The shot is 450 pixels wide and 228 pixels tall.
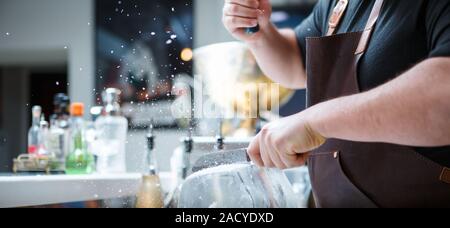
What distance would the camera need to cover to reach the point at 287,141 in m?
0.76

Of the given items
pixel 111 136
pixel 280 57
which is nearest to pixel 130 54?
pixel 111 136

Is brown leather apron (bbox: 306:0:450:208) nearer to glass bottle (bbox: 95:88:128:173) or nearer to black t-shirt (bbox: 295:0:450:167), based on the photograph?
black t-shirt (bbox: 295:0:450:167)

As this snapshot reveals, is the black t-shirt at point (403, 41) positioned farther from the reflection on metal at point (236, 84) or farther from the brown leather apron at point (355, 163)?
the reflection on metal at point (236, 84)

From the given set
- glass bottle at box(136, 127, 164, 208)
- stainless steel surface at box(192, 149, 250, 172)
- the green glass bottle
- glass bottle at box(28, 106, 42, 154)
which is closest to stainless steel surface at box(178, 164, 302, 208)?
stainless steel surface at box(192, 149, 250, 172)

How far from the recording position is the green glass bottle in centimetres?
152

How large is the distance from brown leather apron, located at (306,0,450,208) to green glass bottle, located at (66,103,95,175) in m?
0.81

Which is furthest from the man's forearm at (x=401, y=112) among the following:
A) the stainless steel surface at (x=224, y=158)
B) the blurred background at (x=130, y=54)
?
the blurred background at (x=130, y=54)

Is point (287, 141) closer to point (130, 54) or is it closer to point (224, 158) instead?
point (224, 158)

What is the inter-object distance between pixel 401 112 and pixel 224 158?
1.05 ft

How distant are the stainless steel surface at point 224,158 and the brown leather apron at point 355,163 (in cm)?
11

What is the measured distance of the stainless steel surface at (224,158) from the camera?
2.92 feet
